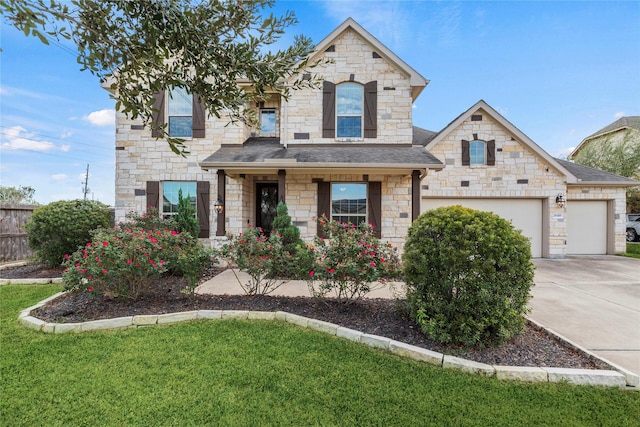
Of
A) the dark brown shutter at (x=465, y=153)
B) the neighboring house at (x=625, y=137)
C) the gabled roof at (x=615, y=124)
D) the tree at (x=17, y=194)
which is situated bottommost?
the tree at (x=17, y=194)

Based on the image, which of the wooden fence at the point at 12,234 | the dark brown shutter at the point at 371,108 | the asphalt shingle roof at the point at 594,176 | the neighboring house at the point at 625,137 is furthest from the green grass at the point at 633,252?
the wooden fence at the point at 12,234

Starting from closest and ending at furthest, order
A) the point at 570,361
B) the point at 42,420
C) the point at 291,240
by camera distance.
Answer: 1. the point at 42,420
2. the point at 570,361
3. the point at 291,240

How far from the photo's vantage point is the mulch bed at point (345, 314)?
2.99 meters

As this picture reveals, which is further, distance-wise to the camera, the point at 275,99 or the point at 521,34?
the point at 275,99

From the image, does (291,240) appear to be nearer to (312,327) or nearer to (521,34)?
(312,327)

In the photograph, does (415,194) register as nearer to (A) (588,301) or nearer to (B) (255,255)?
(A) (588,301)

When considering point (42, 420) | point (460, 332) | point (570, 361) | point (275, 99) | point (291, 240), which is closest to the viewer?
point (42, 420)

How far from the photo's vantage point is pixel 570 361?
9.64 ft

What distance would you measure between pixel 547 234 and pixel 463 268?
9502 mm

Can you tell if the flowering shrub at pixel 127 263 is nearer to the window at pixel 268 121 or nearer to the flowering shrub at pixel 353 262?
the flowering shrub at pixel 353 262

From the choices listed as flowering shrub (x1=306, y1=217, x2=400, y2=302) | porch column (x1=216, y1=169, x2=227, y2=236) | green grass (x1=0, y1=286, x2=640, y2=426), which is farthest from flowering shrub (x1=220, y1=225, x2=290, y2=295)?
porch column (x1=216, y1=169, x2=227, y2=236)

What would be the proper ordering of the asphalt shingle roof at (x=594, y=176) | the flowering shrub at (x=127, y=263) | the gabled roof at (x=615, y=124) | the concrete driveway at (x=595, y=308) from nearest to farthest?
the concrete driveway at (x=595, y=308), the flowering shrub at (x=127, y=263), the asphalt shingle roof at (x=594, y=176), the gabled roof at (x=615, y=124)

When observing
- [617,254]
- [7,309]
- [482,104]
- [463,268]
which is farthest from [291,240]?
[617,254]

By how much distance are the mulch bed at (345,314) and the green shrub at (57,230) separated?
8.59 ft
